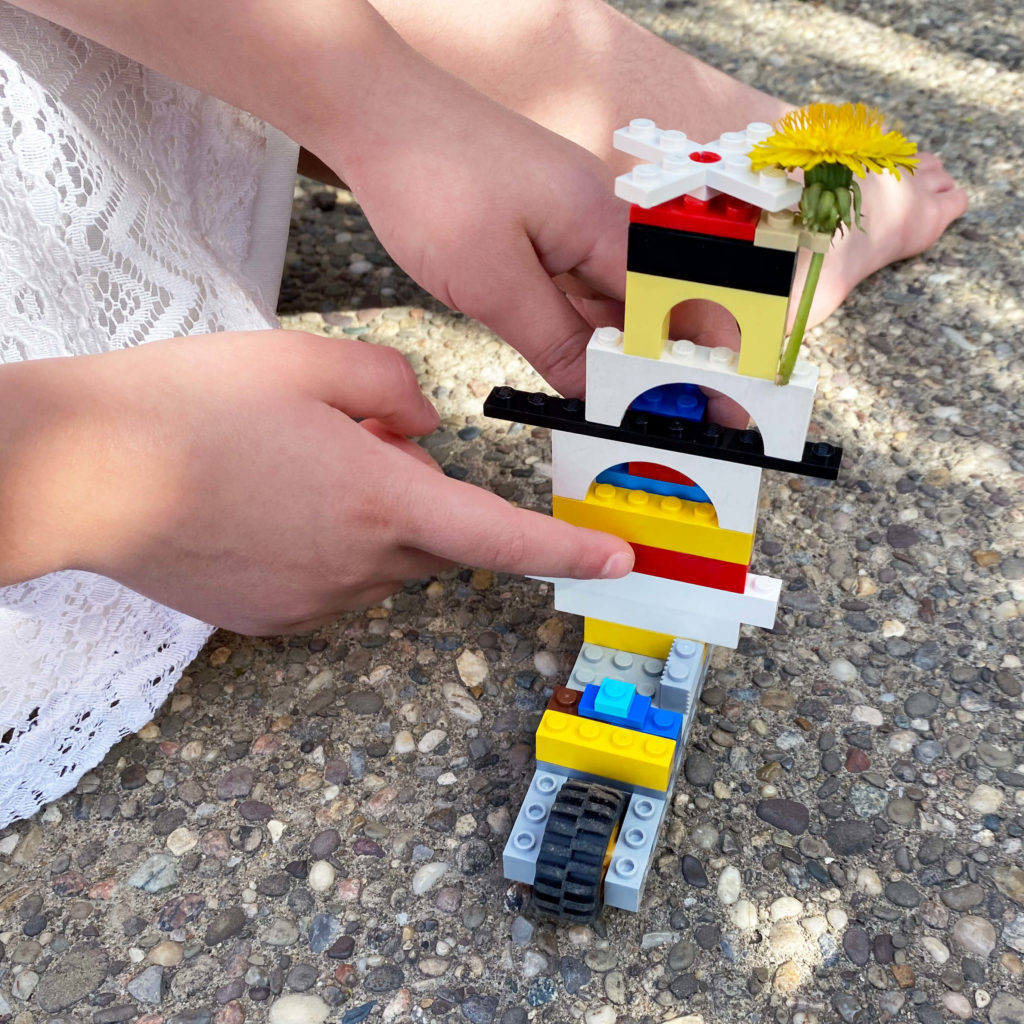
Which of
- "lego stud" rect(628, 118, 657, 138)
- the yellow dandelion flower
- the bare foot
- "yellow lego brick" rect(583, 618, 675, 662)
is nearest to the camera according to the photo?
the yellow dandelion flower

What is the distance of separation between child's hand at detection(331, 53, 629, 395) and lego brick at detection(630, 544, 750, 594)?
209mm

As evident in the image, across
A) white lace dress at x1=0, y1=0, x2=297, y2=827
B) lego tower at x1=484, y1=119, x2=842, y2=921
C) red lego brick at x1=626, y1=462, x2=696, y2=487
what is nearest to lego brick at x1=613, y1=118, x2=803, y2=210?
lego tower at x1=484, y1=119, x2=842, y2=921

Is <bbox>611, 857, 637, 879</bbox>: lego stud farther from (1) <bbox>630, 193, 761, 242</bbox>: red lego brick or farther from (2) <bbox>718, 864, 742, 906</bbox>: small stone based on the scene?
(1) <bbox>630, 193, 761, 242</bbox>: red lego brick

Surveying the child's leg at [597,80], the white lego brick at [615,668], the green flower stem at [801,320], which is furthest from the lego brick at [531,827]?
the child's leg at [597,80]

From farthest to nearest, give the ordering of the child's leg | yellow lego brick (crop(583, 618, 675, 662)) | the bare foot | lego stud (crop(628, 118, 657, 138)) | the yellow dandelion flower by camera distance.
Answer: the bare foot, the child's leg, yellow lego brick (crop(583, 618, 675, 662)), lego stud (crop(628, 118, 657, 138)), the yellow dandelion flower

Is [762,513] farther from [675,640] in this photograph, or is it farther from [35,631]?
[35,631]

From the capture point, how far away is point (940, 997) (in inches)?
35.0

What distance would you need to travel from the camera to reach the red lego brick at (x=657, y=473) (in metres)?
0.96

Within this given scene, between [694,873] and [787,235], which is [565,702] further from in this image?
[787,235]

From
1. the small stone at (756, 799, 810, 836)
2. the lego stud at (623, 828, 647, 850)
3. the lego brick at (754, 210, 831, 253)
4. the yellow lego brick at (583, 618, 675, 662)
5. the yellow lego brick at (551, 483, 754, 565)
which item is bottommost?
the small stone at (756, 799, 810, 836)

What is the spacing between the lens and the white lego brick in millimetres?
1060

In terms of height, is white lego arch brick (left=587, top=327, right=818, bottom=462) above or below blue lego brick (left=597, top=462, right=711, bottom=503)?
above

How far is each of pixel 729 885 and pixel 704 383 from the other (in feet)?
1.56

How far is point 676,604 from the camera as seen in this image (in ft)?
3.26
